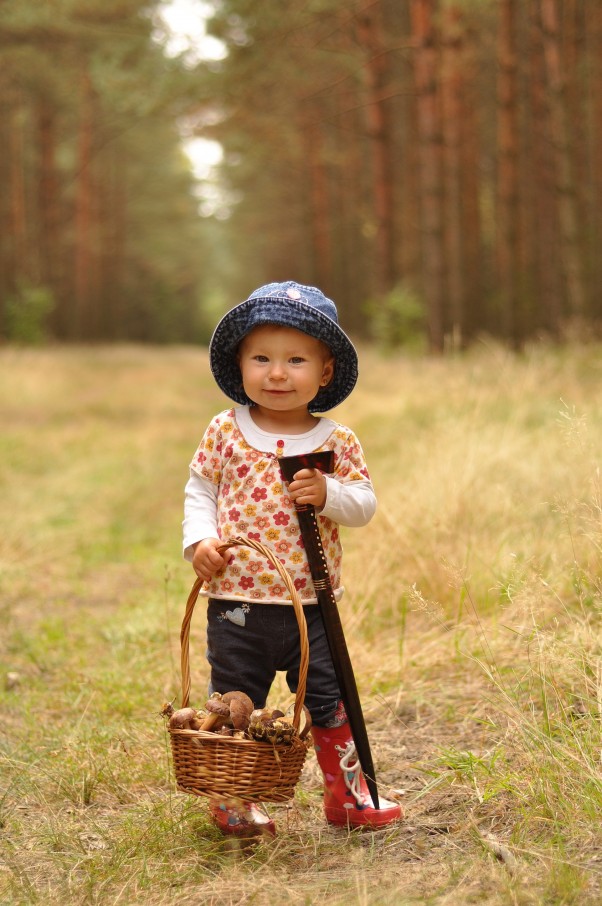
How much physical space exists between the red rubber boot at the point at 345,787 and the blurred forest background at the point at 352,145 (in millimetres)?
4734

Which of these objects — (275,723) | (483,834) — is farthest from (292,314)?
(483,834)

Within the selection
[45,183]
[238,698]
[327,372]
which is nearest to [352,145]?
[45,183]

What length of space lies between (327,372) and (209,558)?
28.1 inches

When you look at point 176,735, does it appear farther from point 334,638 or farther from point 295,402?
point 295,402

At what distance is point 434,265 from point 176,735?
13519 millimetres

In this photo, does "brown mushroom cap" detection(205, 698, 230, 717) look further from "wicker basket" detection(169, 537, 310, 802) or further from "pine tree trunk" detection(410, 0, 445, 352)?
"pine tree trunk" detection(410, 0, 445, 352)

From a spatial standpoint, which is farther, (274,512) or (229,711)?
(274,512)

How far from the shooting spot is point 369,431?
9.03 m

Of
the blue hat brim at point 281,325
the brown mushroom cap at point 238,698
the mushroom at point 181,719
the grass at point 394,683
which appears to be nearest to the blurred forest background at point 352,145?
the grass at point 394,683

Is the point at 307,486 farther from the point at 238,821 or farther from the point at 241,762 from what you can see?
the point at 238,821

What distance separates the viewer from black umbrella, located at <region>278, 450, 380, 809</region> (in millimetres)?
2805

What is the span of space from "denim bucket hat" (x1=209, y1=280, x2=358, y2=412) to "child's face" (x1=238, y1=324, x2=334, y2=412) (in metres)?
0.04

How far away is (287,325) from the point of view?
2.89 meters

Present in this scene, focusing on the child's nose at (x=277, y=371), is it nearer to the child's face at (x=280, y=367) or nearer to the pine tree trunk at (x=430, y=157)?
the child's face at (x=280, y=367)
